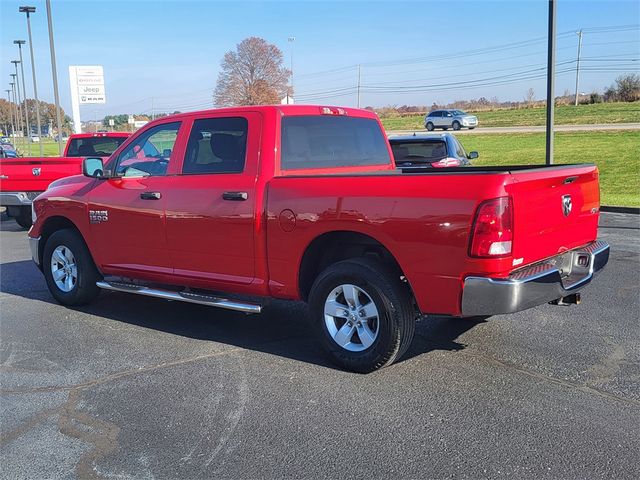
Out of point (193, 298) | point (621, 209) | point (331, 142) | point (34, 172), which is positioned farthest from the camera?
point (621, 209)

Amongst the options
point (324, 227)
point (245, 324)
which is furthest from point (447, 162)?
point (324, 227)

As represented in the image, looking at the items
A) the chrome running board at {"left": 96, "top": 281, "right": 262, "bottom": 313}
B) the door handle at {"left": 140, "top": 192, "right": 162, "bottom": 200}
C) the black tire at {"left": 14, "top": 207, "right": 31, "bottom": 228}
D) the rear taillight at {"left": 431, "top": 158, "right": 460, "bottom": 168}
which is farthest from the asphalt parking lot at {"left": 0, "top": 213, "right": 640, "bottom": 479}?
the black tire at {"left": 14, "top": 207, "right": 31, "bottom": 228}

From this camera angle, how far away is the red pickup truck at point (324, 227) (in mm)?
4090

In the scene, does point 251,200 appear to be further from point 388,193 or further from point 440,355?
point 440,355

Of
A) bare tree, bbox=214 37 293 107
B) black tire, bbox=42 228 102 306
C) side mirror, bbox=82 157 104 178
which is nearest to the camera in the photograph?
side mirror, bbox=82 157 104 178

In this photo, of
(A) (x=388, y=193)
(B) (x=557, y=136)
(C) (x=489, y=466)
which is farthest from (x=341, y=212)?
(B) (x=557, y=136)

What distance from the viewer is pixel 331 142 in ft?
18.7

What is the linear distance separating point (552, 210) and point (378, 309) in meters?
1.39

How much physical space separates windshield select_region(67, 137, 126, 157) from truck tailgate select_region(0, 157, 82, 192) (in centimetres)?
193

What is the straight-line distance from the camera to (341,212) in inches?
179

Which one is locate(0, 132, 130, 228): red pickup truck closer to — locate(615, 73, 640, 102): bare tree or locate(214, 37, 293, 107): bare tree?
locate(214, 37, 293, 107): bare tree

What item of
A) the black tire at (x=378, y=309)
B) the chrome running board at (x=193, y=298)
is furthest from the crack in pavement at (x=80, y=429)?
the black tire at (x=378, y=309)

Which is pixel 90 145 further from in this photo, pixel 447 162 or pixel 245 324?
pixel 245 324

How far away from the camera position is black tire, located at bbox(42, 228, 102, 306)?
661 centimetres
